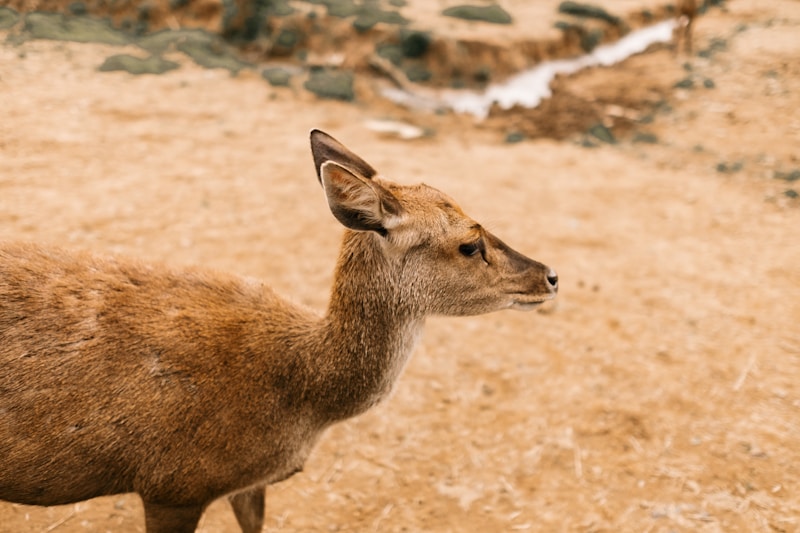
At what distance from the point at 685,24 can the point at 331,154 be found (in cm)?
1477

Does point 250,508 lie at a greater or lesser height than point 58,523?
greater

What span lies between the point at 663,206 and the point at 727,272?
1800 mm

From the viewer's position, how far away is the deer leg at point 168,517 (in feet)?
9.84

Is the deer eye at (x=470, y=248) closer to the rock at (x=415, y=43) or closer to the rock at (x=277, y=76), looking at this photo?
the rock at (x=277, y=76)

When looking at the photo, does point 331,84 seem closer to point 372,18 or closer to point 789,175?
point 372,18

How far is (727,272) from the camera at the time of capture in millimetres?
7301

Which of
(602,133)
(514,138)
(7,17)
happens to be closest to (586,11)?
(602,133)

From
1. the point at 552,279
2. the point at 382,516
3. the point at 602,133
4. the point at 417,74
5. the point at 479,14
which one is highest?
the point at 479,14

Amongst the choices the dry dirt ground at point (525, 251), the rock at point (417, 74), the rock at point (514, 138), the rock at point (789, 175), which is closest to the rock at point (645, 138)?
the dry dirt ground at point (525, 251)

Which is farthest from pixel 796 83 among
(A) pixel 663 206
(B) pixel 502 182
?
(B) pixel 502 182

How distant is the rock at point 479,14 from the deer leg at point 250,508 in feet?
45.6

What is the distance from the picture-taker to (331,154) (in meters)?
3.41

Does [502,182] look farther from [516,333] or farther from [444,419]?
[444,419]

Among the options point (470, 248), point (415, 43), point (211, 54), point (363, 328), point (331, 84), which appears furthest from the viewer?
point (415, 43)
